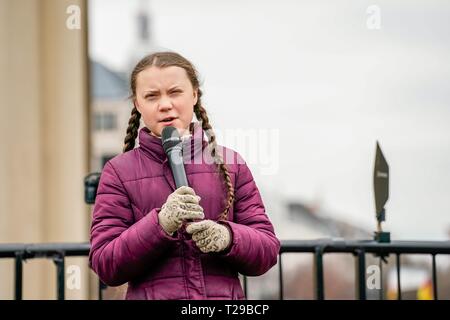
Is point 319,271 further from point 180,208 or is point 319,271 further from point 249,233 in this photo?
point 180,208


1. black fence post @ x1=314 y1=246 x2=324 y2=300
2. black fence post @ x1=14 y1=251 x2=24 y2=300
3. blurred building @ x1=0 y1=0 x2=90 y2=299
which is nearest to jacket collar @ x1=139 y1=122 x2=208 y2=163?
black fence post @ x1=314 y1=246 x2=324 y2=300

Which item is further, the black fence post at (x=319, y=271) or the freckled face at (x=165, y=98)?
the black fence post at (x=319, y=271)

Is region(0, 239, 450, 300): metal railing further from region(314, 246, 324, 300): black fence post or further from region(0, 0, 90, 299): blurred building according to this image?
region(0, 0, 90, 299): blurred building

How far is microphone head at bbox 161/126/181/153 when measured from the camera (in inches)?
81.2

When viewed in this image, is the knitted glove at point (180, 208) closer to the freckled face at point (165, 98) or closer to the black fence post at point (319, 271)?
the freckled face at point (165, 98)

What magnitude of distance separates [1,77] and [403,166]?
7.87 ft

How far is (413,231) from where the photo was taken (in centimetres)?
455

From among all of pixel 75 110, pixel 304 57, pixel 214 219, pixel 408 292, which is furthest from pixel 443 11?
pixel 214 219

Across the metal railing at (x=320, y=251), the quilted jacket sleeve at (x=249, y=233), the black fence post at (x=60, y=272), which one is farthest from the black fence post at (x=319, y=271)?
the quilted jacket sleeve at (x=249, y=233)

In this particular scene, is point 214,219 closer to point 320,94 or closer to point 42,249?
point 42,249

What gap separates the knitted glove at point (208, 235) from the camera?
1.97m

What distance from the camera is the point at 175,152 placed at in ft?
6.73

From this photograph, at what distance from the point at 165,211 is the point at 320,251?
1977mm

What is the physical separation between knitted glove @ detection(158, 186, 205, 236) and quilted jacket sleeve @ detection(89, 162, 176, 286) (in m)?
0.03
